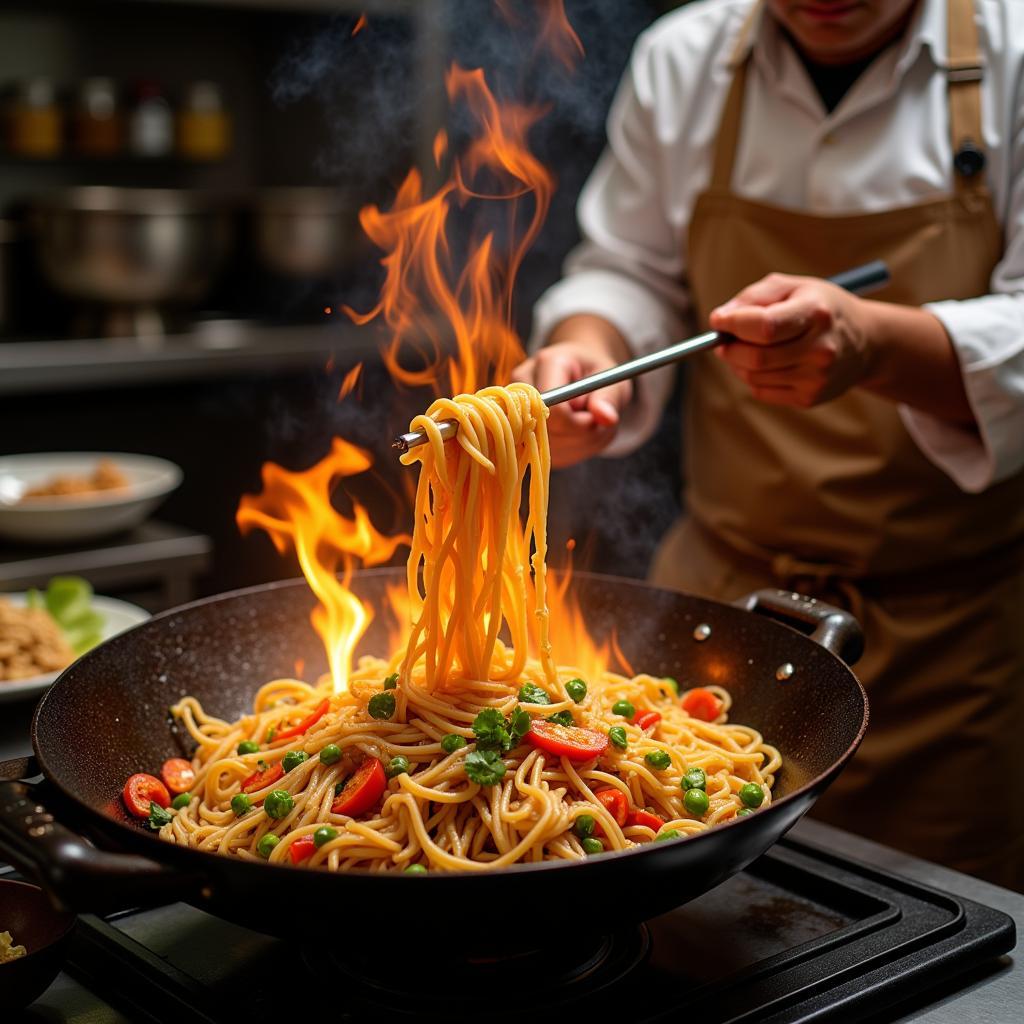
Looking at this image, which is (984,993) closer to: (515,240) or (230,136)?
(515,240)

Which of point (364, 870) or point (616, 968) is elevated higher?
point (364, 870)

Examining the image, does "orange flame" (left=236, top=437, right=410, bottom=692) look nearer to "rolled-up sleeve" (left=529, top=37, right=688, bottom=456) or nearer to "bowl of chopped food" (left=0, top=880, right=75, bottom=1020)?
"bowl of chopped food" (left=0, top=880, right=75, bottom=1020)

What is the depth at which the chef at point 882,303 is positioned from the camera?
6.67 feet

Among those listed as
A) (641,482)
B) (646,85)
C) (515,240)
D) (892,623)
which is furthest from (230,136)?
(892,623)

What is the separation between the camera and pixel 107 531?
2.90m

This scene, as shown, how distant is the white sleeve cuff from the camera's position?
184 cm

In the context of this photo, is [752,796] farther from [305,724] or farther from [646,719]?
[305,724]

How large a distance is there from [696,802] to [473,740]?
9.3 inches

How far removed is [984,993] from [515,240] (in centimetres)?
367

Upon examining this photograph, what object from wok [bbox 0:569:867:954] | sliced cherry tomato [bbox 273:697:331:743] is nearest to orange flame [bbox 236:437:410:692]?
wok [bbox 0:569:867:954]

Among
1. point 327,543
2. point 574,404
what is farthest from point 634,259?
point 327,543

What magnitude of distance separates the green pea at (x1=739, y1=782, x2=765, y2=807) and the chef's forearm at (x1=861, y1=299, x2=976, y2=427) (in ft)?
2.26

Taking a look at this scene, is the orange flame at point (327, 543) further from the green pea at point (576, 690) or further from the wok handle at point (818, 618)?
the wok handle at point (818, 618)

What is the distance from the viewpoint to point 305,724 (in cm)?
145
